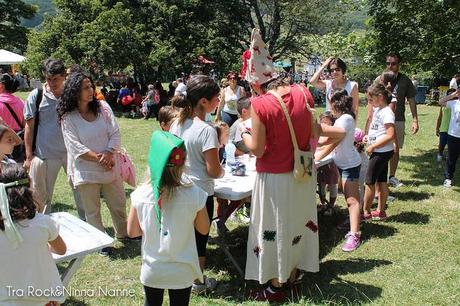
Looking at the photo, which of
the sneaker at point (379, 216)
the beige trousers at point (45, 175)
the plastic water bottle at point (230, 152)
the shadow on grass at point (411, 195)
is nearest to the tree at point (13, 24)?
Answer: the beige trousers at point (45, 175)

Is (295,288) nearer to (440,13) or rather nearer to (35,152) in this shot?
(35,152)

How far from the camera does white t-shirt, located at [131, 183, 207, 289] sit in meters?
2.53

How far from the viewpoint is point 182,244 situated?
255 cm

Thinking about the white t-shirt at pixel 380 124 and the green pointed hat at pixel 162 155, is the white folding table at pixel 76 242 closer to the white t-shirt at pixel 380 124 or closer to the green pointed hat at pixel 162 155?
the green pointed hat at pixel 162 155

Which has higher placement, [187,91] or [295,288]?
[187,91]

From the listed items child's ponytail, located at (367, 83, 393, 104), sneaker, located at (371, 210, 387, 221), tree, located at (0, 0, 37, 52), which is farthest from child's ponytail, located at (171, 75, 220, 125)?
tree, located at (0, 0, 37, 52)

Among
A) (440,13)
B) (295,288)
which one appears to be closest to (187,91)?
(295,288)

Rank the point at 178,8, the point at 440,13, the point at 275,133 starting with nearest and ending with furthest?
the point at 275,133
the point at 440,13
the point at 178,8

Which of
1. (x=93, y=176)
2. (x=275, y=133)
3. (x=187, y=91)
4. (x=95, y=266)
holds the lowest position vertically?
(x=95, y=266)

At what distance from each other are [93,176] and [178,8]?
53.5 ft

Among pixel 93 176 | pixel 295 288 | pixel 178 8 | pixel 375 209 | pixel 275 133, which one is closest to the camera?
pixel 275 133

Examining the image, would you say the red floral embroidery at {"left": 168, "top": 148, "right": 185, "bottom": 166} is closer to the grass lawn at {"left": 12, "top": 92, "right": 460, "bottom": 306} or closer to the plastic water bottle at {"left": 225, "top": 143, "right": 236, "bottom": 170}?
the grass lawn at {"left": 12, "top": 92, "right": 460, "bottom": 306}

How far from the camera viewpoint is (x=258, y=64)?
Answer: 15.0 ft

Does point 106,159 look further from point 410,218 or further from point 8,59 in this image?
point 8,59
